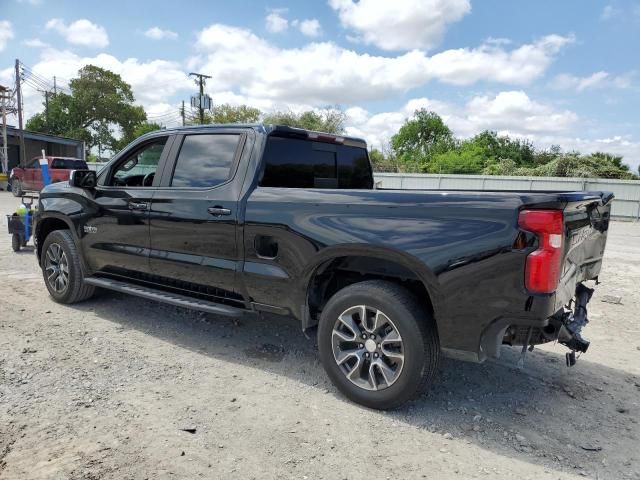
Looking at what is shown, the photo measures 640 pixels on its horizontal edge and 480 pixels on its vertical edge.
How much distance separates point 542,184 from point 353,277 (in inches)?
806

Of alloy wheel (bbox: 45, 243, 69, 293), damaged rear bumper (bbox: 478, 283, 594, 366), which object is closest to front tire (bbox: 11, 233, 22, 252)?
alloy wheel (bbox: 45, 243, 69, 293)

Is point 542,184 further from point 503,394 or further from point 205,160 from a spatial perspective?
point 205,160

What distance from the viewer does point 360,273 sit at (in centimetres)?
353

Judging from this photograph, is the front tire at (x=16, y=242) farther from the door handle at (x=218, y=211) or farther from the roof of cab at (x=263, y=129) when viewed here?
the door handle at (x=218, y=211)

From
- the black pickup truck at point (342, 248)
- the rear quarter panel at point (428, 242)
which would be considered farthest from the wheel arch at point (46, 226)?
the rear quarter panel at point (428, 242)

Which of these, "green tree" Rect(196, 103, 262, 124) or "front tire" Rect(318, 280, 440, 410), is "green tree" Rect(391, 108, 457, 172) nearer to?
"green tree" Rect(196, 103, 262, 124)

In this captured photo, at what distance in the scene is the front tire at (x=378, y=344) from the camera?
305 centimetres

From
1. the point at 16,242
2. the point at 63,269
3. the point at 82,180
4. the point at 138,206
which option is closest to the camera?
the point at 138,206

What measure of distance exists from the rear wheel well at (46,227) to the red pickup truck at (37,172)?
Answer: 16.9m

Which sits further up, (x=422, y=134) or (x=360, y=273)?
(x=422, y=134)

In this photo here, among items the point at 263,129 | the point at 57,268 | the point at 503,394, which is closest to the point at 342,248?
the point at 263,129

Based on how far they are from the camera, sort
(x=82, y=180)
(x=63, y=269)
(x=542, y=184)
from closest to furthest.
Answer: (x=82, y=180), (x=63, y=269), (x=542, y=184)

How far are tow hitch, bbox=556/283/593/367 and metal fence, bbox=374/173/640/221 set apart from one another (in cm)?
1476

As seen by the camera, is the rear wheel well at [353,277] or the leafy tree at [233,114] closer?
the rear wheel well at [353,277]
